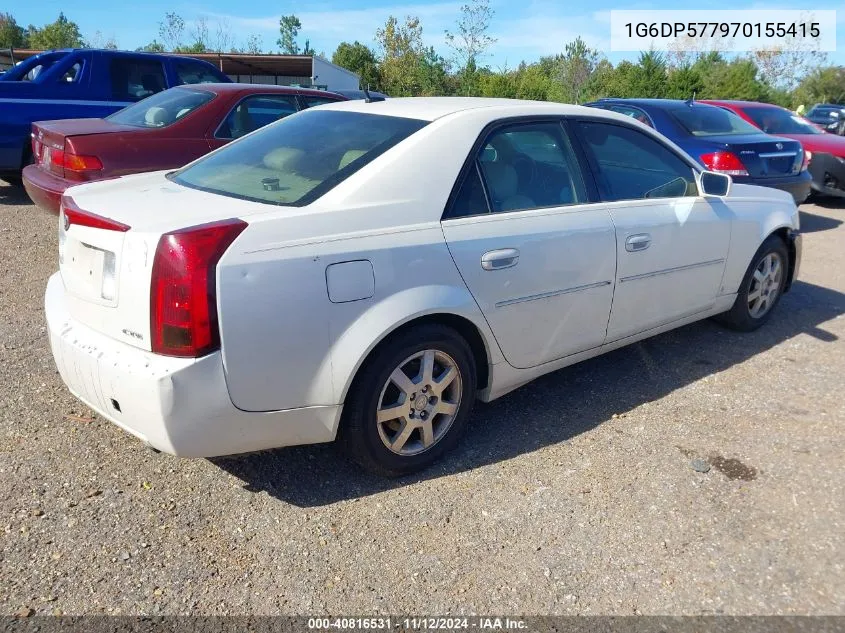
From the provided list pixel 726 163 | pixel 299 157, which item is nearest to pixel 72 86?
pixel 299 157

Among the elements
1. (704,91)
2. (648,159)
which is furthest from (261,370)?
(704,91)

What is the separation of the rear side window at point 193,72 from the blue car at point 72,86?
0.04ft

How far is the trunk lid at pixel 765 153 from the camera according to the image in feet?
26.3

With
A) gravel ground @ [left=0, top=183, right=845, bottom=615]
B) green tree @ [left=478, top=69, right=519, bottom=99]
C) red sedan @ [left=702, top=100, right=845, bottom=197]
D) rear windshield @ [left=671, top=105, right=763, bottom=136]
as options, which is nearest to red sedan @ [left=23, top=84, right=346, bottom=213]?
gravel ground @ [left=0, top=183, right=845, bottom=615]

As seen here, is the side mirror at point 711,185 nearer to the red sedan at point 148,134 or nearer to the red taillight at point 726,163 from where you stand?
the red taillight at point 726,163

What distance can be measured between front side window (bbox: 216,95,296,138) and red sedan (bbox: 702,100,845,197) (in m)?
6.22

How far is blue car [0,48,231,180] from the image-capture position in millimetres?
7891

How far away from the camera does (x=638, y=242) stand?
12.4 feet

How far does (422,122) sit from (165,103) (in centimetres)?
438

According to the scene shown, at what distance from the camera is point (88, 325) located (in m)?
2.79

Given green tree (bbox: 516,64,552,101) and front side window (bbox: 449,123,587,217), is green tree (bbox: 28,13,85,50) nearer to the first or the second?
green tree (bbox: 516,64,552,101)

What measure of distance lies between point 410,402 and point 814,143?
963 centimetres

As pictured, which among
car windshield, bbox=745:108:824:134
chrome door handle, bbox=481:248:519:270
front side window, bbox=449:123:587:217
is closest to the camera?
chrome door handle, bbox=481:248:519:270

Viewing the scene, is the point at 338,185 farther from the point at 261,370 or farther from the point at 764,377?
the point at 764,377
